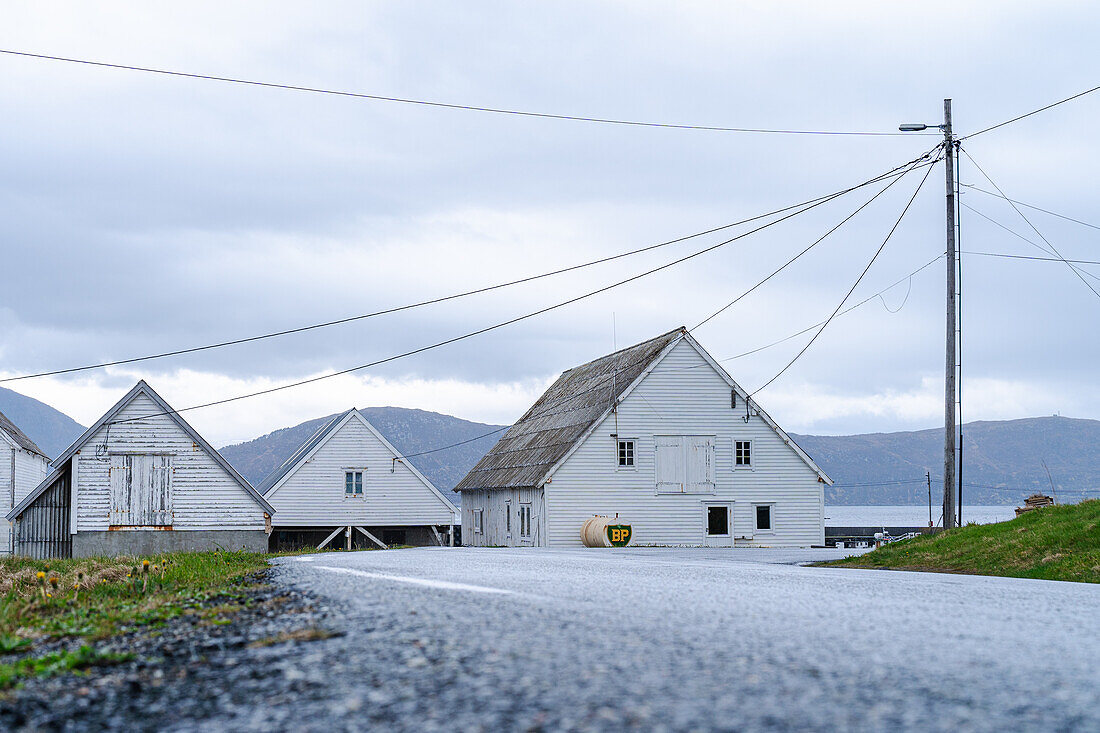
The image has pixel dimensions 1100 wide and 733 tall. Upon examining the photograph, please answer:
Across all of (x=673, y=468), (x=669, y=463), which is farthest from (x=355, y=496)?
(x=673, y=468)

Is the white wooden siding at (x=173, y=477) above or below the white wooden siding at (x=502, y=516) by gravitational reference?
above

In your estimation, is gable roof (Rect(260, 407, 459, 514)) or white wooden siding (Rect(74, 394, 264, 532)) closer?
white wooden siding (Rect(74, 394, 264, 532))

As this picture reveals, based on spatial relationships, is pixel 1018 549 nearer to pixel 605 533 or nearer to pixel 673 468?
pixel 605 533

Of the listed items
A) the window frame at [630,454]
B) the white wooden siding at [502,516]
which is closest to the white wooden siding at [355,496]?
the white wooden siding at [502,516]

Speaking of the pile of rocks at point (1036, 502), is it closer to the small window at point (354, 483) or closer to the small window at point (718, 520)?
the small window at point (718, 520)

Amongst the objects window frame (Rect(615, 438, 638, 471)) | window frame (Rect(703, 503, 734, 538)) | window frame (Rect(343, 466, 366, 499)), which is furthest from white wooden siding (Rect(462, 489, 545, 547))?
window frame (Rect(343, 466, 366, 499))

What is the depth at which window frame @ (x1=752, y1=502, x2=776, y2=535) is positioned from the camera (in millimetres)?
43875

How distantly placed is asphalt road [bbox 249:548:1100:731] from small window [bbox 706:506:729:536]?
3495 cm

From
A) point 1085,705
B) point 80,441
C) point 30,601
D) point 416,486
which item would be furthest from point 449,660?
point 416,486

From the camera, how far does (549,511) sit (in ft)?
136

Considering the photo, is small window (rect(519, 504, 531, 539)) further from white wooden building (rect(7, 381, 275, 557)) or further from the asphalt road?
the asphalt road

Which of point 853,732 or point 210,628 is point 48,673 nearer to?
point 210,628

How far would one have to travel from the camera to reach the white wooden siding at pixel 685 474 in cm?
4212

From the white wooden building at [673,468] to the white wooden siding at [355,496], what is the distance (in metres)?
7.45
